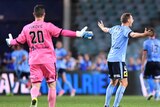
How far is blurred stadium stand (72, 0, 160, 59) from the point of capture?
1240 inches

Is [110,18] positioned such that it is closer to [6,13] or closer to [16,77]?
[6,13]

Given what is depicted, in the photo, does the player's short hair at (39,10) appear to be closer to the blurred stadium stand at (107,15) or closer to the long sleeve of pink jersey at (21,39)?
the long sleeve of pink jersey at (21,39)

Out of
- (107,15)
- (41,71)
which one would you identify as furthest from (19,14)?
(41,71)

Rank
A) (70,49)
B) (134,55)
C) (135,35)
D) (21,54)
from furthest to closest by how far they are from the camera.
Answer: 1. (70,49)
2. (134,55)
3. (21,54)
4. (135,35)

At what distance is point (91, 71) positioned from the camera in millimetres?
26078

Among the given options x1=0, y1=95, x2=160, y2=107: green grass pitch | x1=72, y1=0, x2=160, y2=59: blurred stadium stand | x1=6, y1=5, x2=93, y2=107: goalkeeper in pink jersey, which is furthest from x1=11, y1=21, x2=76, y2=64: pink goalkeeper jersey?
x1=72, y1=0, x2=160, y2=59: blurred stadium stand

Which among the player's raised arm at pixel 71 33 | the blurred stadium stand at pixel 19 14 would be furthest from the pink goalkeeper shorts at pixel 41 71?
the blurred stadium stand at pixel 19 14

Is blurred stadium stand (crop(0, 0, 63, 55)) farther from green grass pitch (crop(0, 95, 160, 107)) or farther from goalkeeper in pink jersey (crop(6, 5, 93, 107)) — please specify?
goalkeeper in pink jersey (crop(6, 5, 93, 107))

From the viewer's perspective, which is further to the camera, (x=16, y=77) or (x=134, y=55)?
(x=134, y=55)

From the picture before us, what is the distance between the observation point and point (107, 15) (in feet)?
107

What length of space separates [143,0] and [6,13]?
740 centimetres

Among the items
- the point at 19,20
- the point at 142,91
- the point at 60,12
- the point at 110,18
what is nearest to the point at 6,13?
the point at 19,20

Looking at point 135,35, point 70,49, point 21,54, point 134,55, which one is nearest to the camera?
point 135,35

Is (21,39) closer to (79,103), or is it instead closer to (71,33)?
(71,33)
